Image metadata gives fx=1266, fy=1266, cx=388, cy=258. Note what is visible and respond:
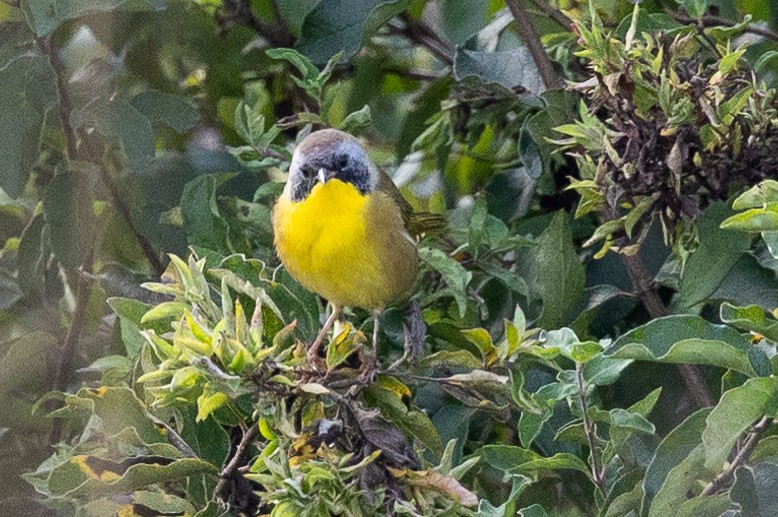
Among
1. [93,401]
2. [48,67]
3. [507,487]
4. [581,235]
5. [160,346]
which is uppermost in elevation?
[48,67]

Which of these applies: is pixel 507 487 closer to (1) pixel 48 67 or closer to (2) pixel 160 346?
(2) pixel 160 346

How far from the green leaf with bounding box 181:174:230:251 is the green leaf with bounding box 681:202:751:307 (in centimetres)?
100

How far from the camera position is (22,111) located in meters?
2.69

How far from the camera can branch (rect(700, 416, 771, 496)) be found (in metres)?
1.94

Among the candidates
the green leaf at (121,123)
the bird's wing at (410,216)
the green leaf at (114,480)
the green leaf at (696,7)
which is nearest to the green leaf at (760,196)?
the green leaf at (696,7)

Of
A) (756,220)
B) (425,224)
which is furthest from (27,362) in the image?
(756,220)

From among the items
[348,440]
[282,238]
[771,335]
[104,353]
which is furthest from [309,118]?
[771,335]

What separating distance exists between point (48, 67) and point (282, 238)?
0.67 metres

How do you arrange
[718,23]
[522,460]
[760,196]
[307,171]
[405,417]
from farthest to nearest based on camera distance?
[307,171] → [718,23] → [405,417] → [522,460] → [760,196]

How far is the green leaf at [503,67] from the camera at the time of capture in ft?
9.02

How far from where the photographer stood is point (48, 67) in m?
2.68

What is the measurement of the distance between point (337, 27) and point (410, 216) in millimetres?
583

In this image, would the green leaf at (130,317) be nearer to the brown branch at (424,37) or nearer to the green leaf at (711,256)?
the green leaf at (711,256)

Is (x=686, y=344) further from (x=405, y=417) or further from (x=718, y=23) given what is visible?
(x=718, y=23)
